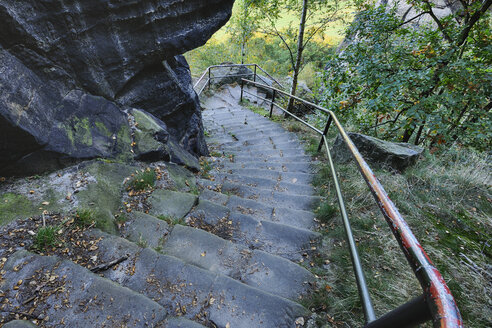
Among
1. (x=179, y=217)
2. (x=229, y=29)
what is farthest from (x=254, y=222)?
(x=229, y=29)

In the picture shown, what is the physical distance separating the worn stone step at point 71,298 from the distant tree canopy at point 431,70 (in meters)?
4.84

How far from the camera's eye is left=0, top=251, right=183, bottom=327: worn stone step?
53.5 inches

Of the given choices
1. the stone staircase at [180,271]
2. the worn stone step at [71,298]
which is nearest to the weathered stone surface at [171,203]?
the stone staircase at [180,271]

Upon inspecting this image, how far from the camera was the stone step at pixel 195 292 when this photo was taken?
154 centimetres

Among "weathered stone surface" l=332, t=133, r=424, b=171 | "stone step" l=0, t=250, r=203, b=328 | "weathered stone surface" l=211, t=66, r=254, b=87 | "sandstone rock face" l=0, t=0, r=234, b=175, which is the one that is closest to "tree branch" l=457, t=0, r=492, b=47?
"weathered stone surface" l=332, t=133, r=424, b=171

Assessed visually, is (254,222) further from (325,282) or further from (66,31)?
(66,31)

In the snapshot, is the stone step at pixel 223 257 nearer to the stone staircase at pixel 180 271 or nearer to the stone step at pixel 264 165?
the stone staircase at pixel 180 271

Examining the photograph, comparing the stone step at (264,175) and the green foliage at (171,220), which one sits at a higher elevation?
the green foliage at (171,220)

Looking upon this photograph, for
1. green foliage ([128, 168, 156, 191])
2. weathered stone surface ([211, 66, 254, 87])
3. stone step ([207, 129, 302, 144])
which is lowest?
stone step ([207, 129, 302, 144])

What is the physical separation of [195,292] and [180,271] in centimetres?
20

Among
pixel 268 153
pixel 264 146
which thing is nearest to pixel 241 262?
pixel 268 153

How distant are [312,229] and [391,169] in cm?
195

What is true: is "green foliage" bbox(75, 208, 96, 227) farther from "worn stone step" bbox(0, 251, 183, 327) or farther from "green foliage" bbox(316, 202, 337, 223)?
"green foliage" bbox(316, 202, 337, 223)

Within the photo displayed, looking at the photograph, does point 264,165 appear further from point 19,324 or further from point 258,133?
point 19,324
